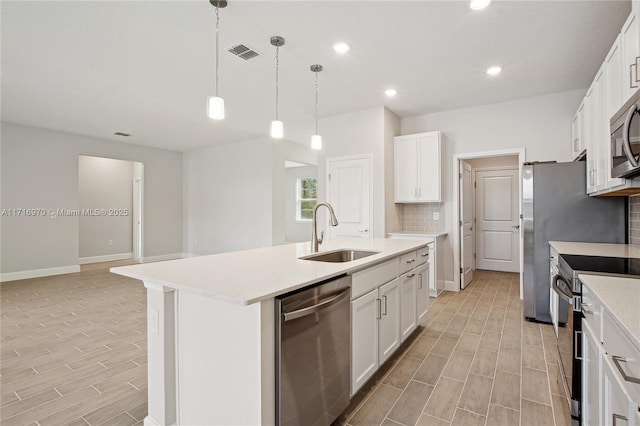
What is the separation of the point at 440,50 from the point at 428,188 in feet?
6.86

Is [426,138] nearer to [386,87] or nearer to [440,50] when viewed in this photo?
[386,87]

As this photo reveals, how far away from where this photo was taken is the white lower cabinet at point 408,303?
2.55 m

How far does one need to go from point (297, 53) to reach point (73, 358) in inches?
136

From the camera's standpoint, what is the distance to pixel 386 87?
3902 mm

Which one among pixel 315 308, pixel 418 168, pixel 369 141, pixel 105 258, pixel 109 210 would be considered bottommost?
pixel 105 258

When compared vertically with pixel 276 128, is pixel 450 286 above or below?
below

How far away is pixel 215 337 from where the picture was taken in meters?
1.42

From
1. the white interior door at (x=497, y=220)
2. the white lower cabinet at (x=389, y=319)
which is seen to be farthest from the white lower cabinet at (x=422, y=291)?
the white interior door at (x=497, y=220)

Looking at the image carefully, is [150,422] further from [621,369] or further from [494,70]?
[494,70]

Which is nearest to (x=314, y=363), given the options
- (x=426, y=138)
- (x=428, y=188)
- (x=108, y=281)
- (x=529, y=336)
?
(x=529, y=336)

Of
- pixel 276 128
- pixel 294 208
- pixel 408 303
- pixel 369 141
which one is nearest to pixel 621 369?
pixel 408 303

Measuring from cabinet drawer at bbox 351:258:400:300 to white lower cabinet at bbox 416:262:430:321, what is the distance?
0.65 meters

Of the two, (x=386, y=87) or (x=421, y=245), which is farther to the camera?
(x=386, y=87)

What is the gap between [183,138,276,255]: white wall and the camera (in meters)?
6.76
